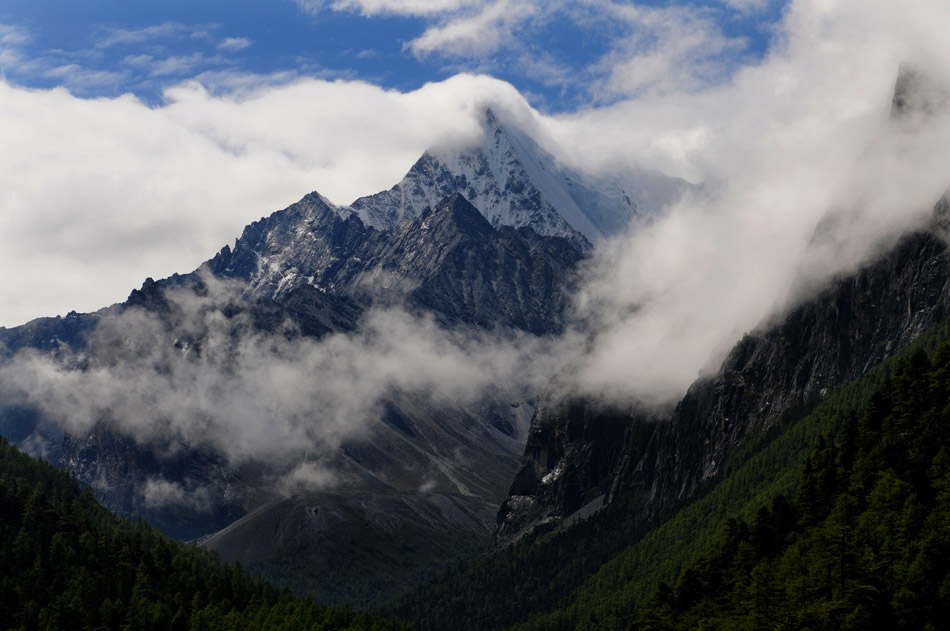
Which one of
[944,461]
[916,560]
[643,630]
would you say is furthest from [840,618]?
[643,630]

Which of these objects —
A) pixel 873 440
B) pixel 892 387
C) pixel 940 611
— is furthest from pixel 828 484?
pixel 940 611

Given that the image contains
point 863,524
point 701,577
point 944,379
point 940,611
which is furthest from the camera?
point 701,577

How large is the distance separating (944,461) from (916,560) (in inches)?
887

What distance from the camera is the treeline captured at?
410ft

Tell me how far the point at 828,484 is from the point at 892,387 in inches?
738

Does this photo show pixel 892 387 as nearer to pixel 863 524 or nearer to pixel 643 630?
pixel 863 524

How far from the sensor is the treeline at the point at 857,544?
125 meters

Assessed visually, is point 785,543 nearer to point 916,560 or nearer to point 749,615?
point 749,615

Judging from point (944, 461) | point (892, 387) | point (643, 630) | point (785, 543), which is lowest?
point (643, 630)

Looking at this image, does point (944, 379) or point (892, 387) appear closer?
point (944, 379)

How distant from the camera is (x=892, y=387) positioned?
170375mm

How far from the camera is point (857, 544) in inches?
5335

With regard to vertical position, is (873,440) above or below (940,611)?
above

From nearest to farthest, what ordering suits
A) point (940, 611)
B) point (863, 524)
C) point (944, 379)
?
point (940, 611)
point (863, 524)
point (944, 379)
